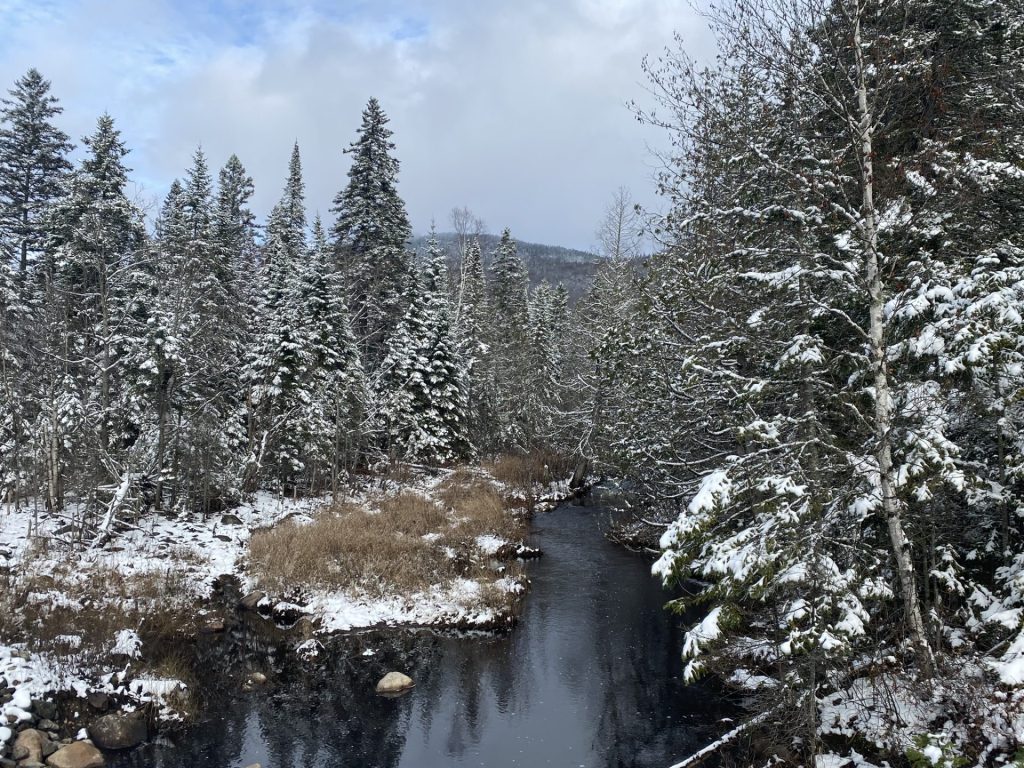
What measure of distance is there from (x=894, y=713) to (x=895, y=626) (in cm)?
99

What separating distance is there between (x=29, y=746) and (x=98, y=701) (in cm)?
134

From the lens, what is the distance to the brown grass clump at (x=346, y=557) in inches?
661

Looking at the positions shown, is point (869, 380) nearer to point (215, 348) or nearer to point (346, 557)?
point (346, 557)

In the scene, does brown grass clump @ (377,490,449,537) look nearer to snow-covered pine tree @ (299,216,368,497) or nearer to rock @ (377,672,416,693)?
snow-covered pine tree @ (299,216,368,497)

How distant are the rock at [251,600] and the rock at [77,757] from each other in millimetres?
6251

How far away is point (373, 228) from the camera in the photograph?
32.1 metres

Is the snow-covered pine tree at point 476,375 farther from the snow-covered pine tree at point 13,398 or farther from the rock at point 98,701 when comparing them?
the rock at point 98,701

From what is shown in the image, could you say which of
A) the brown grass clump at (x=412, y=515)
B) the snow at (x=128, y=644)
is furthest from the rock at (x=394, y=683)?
the brown grass clump at (x=412, y=515)

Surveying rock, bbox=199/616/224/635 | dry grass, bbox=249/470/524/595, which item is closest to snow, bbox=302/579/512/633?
dry grass, bbox=249/470/524/595

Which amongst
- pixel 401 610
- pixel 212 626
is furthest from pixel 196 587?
pixel 401 610

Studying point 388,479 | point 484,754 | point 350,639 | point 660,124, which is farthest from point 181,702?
point 388,479

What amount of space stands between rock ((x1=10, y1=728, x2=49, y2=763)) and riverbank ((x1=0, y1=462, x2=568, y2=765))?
0.11 metres

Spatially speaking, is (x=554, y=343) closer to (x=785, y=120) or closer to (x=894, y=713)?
(x=785, y=120)

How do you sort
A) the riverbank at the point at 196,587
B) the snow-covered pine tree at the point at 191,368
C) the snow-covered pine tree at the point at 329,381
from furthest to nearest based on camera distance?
the snow-covered pine tree at the point at 329,381
the snow-covered pine tree at the point at 191,368
the riverbank at the point at 196,587
